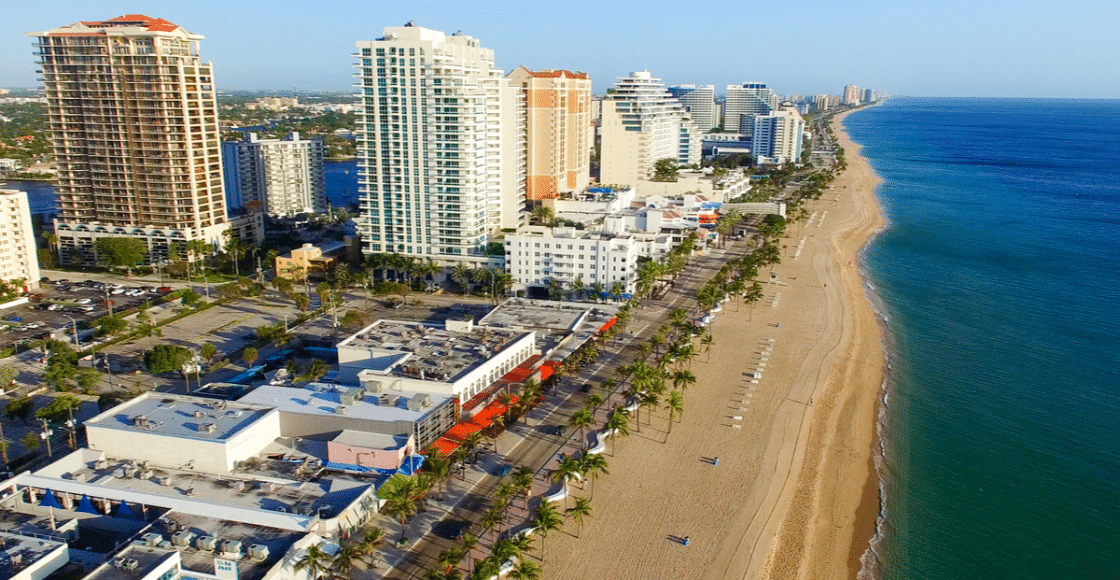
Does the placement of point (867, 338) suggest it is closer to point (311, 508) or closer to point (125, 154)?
point (311, 508)

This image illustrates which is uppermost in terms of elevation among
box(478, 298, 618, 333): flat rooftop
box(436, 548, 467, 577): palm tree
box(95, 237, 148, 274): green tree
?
box(95, 237, 148, 274): green tree

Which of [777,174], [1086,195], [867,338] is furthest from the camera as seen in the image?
[777,174]

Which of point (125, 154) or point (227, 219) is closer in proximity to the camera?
point (125, 154)

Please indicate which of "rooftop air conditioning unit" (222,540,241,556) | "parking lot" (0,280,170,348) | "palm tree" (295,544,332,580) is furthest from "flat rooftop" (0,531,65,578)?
"parking lot" (0,280,170,348)

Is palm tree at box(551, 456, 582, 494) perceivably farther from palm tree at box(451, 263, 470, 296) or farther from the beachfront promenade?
palm tree at box(451, 263, 470, 296)

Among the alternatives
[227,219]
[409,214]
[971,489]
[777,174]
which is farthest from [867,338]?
[777,174]
